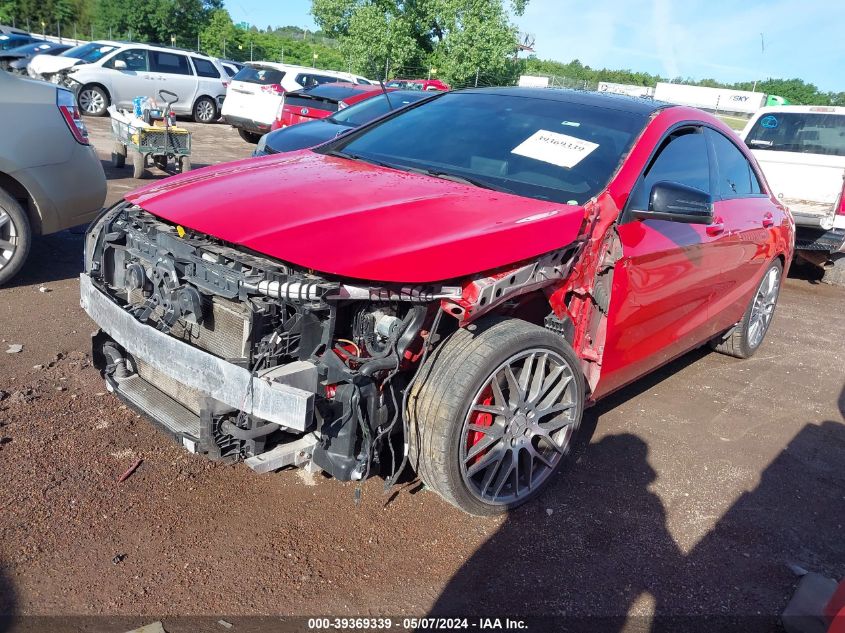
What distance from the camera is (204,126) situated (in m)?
17.8

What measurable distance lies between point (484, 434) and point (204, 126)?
55.1ft

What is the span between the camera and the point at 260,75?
16.1 metres

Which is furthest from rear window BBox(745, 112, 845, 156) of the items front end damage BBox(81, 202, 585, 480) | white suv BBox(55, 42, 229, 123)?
white suv BBox(55, 42, 229, 123)

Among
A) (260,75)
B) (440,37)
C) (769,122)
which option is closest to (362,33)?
(440,37)

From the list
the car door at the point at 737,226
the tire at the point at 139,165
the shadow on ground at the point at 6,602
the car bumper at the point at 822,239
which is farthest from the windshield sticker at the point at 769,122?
the shadow on ground at the point at 6,602

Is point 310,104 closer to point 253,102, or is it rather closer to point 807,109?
point 253,102

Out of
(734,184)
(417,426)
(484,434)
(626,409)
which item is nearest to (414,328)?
(417,426)

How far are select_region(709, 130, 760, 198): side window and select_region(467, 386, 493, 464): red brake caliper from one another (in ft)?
7.21

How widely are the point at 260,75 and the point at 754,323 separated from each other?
44.7 feet

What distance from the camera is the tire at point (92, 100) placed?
16.0 m

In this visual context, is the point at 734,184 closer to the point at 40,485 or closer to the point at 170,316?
the point at 170,316

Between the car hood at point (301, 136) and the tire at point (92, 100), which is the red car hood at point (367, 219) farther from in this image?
the tire at point (92, 100)

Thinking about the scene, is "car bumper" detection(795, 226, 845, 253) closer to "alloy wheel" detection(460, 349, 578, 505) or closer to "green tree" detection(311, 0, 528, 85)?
"alloy wheel" detection(460, 349, 578, 505)

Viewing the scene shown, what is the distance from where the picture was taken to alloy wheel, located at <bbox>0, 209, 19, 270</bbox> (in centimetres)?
491
